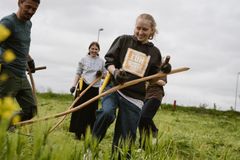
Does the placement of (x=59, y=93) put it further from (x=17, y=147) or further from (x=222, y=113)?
(x=17, y=147)

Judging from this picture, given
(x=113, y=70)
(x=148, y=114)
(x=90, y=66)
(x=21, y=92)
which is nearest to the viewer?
(x=113, y=70)

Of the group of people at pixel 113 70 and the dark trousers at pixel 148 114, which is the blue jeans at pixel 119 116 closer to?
the group of people at pixel 113 70

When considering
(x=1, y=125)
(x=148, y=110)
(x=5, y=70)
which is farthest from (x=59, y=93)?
(x=1, y=125)

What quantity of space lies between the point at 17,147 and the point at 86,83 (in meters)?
5.56

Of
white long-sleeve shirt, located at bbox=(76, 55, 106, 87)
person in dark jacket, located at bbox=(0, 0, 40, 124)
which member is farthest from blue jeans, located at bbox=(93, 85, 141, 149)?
white long-sleeve shirt, located at bbox=(76, 55, 106, 87)

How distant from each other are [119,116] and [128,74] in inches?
15.7

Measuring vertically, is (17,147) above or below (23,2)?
below

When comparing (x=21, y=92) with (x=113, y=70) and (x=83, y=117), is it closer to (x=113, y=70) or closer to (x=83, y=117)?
(x=113, y=70)

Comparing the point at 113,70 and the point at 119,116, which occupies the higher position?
the point at 113,70

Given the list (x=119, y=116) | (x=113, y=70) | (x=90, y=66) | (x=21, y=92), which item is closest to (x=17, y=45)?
(x=21, y=92)

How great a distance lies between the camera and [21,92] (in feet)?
14.8

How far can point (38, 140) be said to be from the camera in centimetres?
139

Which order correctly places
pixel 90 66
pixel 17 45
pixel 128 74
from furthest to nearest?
pixel 90 66
pixel 17 45
pixel 128 74

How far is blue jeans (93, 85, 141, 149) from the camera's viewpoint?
12.9 ft
